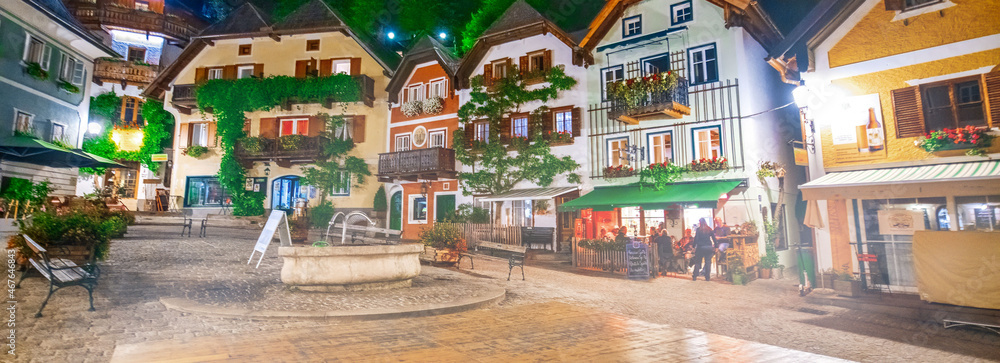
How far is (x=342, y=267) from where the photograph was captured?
284 inches

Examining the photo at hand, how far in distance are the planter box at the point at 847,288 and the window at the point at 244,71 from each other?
23558 millimetres

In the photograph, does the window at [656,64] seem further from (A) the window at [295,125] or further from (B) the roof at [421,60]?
(A) the window at [295,125]

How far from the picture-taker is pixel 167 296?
6.59m

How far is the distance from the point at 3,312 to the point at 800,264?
13.0 m

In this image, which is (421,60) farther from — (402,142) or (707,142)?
(707,142)

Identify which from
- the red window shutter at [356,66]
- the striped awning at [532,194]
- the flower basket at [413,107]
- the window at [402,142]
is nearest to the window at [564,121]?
the striped awning at [532,194]

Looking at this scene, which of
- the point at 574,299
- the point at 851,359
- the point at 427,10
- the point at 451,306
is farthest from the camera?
the point at 427,10

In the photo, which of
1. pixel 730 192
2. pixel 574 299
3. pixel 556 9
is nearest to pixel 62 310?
pixel 574 299

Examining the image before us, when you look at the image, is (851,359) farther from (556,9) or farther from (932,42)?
(556,9)

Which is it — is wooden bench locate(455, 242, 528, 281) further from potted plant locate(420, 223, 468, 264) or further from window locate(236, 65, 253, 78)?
window locate(236, 65, 253, 78)

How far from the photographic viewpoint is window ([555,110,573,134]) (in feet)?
56.2

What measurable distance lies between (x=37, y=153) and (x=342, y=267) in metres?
4.02

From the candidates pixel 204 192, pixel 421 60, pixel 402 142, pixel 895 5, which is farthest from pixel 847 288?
pixel 204 192

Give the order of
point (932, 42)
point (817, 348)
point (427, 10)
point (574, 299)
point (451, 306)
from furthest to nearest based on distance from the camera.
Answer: point (427, 10), point (932, 42), point (574, 299), point (451, 306), point (817, 348)
